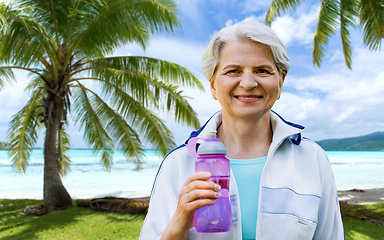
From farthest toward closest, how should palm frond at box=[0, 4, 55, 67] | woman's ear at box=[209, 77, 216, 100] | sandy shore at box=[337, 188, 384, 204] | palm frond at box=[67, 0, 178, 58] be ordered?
sandy shore at box=[337, 188, 384, 204]
palm frond at box=[67, 0, 178, 58]
palm frond at box=[0, 4, 55, 67]
woman's ear at box=[209, 77, 216, 100]

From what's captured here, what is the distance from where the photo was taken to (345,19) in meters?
8.47

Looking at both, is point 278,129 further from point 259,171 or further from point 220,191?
point 220,191

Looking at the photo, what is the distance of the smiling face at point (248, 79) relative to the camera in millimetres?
1372

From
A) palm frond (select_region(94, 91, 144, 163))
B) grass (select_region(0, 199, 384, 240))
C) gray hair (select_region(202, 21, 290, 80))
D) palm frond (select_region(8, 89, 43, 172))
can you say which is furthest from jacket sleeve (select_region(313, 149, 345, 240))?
palm frond (select_region(8, 89, 43, 172))

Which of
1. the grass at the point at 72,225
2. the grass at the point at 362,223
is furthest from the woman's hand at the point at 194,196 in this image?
the grass at the point at 362,223

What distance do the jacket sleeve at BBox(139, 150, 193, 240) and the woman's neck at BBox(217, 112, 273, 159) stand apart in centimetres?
31

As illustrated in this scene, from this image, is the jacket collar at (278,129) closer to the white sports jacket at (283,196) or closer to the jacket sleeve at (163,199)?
the white sports jacket at (283,196)

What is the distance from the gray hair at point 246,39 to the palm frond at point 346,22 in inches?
322

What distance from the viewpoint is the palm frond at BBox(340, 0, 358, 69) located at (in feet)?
26.6

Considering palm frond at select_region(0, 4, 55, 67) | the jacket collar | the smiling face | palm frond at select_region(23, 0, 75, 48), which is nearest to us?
the smiling face

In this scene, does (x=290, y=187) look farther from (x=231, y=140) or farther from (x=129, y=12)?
(x=129, y=12)

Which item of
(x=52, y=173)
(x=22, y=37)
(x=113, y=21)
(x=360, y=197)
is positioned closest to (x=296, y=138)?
(x=113, y=21)

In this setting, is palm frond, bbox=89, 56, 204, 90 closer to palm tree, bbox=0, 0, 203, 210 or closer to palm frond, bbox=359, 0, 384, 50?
palm tree, bbox=0, 0, 203, 210

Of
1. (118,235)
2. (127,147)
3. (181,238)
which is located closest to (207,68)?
(181,238)
